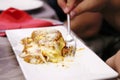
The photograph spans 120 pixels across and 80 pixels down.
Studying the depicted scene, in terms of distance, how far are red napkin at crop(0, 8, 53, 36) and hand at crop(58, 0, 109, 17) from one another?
8 cm

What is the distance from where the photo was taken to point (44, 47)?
27.4 inches

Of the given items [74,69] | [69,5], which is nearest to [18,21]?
[69,5]

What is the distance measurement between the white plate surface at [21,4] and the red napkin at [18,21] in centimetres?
10

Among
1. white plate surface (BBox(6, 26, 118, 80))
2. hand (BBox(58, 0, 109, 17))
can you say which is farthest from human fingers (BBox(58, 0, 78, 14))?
white plate surface (BBox(6, 26, 118, 80))

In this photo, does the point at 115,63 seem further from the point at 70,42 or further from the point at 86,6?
the point at 86,6

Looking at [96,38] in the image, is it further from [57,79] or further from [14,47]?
[57,79]

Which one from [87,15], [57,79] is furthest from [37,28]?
[87,15]

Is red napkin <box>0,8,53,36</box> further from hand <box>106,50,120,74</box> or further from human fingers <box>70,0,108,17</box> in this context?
hand <box>106,50,120,74</box>

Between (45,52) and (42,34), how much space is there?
0.30 feet

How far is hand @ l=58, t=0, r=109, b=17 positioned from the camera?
0.80 meters

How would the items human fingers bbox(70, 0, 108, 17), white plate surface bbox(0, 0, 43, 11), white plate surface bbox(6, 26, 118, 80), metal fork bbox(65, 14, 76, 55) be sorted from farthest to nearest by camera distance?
white plate surface bbox(0, 0, 43, 11) < human fingers bbox(70, 0, 108, 17) < metal fork bbox(65, 14, 76, 55) < white plate surface bbox(6, 26, 118, 80)

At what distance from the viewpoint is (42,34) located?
2.48ft

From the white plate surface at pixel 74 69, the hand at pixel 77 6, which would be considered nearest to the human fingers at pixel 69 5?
the hand at pixel 77 6

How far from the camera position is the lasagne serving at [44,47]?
25.5 inches
